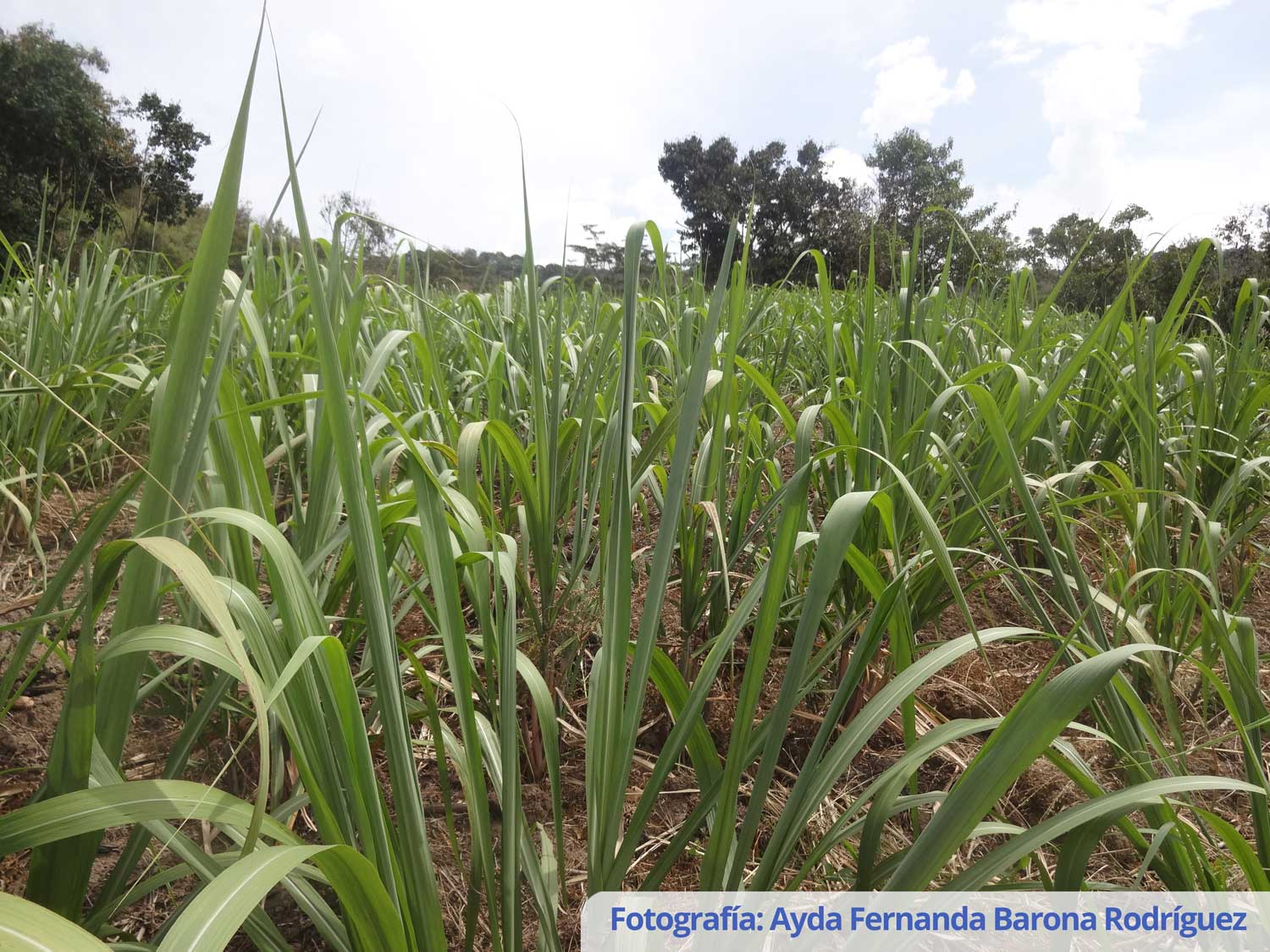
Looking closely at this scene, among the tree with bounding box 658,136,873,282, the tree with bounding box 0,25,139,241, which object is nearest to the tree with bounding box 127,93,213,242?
the tree with bounding box 0,25,139,241

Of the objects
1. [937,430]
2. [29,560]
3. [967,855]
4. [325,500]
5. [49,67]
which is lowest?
[967,855]

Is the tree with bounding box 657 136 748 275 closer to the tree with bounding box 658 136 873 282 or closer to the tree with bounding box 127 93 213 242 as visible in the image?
the tree with bounding box 658 136 873 282

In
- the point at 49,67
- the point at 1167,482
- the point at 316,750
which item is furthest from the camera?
the point at 49,67

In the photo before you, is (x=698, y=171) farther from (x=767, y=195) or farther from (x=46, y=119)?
(x=46, y=119)

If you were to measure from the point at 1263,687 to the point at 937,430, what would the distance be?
0.66 m

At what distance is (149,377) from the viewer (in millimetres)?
863

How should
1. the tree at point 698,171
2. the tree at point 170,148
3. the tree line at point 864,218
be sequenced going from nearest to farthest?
the tree line at point 864,218 < the tree at point 170,148 < the tree at point 698,171

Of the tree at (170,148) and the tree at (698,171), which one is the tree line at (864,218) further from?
the tree at (170,148)

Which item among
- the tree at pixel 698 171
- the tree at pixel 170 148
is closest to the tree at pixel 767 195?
the tree at pixel 698 171

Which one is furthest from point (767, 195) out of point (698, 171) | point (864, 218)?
point (864, 218)

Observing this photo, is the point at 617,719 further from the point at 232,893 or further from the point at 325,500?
the point at 325,500

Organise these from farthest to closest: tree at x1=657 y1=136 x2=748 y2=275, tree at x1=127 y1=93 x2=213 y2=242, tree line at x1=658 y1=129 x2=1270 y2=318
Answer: tree at x1=657 y1=136 x2=748 y2=275, tree at x1=127 y1=93 x2=213 y2=242, tree line at x1=658 y1=129 x2=1270 y2=318

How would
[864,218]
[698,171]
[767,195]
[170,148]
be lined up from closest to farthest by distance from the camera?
[864,218], [170,148], [767,195], [698,171]

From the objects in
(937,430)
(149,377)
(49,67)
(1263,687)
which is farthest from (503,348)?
(49,67)
